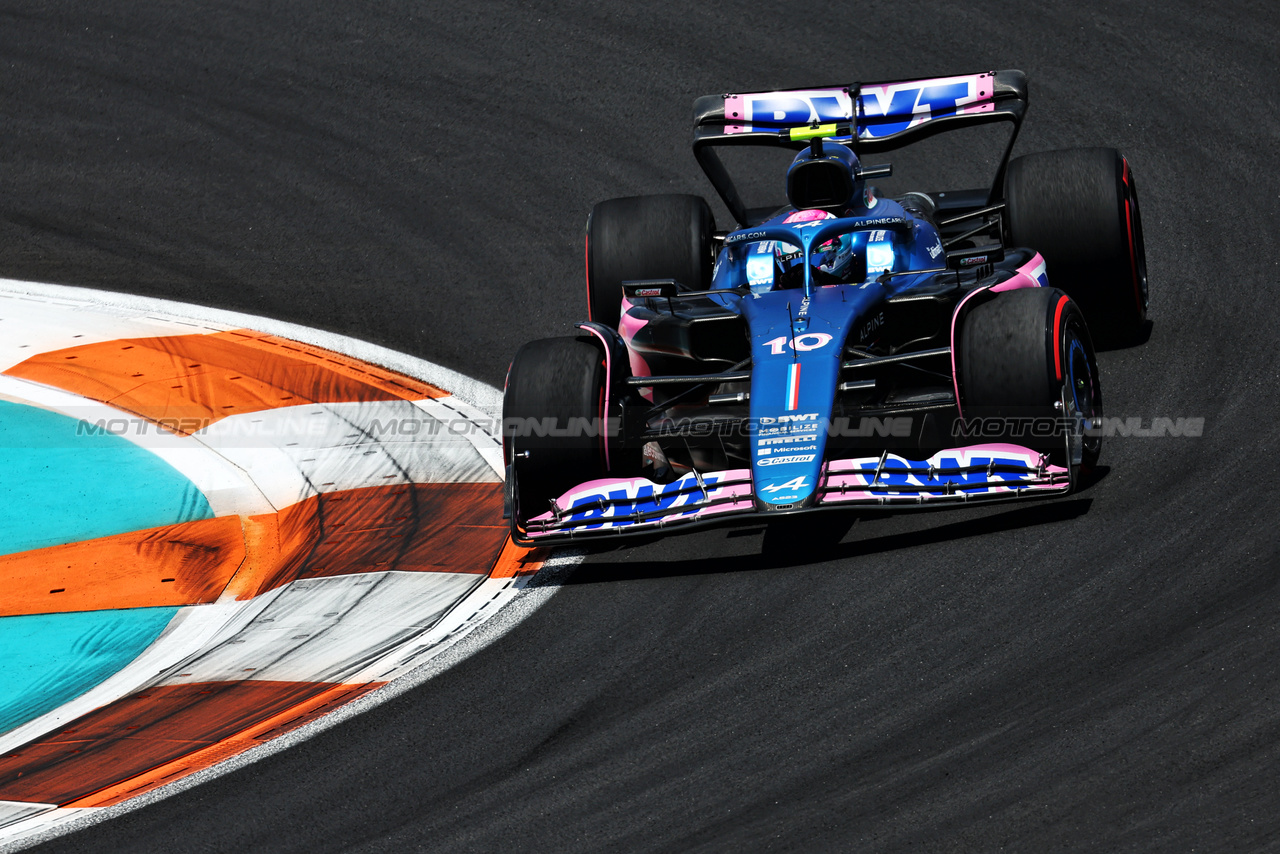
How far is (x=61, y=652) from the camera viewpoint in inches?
273

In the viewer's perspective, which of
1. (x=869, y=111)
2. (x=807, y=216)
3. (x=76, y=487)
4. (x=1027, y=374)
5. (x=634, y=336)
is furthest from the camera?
(x=869, y=111)

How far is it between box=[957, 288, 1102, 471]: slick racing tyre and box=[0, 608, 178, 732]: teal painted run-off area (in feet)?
12.6

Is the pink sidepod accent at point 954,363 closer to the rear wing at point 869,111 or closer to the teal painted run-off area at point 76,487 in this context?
the rear wing at point 869,111

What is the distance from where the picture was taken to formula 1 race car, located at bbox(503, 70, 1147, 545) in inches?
257

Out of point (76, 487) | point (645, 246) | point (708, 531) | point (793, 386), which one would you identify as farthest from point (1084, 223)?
point (76, 487)

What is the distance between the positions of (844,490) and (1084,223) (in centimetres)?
295

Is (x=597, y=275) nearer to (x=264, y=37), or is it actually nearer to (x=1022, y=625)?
(x=1022, y=625)

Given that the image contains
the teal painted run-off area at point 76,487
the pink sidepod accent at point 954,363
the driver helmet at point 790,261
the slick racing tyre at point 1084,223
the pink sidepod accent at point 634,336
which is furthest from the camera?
the slick racing tyre at point 1084,223

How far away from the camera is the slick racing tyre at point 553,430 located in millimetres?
7012

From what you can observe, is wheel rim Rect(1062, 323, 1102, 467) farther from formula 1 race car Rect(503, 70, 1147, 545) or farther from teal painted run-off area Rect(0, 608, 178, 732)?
teal painted run-off area Rect(0, 608, 178, 732)

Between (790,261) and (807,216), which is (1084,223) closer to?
(807,216)

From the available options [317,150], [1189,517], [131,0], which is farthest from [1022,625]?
[131,0]

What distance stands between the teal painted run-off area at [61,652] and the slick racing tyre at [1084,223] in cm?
498

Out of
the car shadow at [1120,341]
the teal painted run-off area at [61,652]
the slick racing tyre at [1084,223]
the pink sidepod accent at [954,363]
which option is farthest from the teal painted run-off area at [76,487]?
the car shadow at [1120,341]
